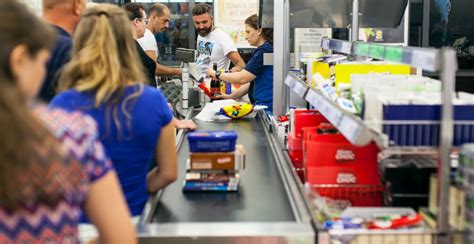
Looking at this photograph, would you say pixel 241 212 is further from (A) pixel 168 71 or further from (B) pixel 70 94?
(A) pixel 168 71

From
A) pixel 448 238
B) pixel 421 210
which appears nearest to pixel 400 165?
pixel 421 210

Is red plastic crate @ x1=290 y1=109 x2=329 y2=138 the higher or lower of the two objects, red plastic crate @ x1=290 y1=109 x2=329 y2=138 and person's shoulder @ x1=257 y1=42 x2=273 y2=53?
the lower

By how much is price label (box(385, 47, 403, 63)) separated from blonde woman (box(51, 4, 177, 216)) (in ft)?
2.81

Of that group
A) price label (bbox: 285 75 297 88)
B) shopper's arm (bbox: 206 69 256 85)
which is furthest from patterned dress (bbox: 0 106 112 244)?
shopper's arm (bbox: 206 69 256 85)

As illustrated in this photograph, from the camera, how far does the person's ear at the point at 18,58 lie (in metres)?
1.13

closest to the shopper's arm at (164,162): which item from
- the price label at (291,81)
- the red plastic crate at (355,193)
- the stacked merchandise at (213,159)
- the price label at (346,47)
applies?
the stacked merchandise at (213,159)

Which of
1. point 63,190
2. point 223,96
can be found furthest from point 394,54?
point 223,96

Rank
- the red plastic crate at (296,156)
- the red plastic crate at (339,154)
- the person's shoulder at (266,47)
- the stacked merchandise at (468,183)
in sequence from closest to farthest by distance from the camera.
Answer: the stacked merchandise at (468,183)
the red plastic crate at (339,154)
the red plastic crate at (296,156)
the person's shoulder at (266,47)

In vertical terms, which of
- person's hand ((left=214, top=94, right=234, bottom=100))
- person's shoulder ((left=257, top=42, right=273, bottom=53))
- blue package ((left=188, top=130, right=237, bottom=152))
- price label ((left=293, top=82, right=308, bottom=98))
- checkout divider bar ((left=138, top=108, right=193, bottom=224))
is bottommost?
checkout divider bar ((left=138, top=108, right=193, bottom=224))

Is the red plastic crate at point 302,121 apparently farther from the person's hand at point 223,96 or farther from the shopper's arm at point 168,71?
the shopper's arm at point 168,71

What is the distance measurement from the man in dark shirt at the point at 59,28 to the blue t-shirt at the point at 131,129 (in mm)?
594

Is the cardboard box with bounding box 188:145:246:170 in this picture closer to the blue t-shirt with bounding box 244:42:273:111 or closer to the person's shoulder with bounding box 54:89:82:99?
the person's shoulder with bounding box 54:89:82:99

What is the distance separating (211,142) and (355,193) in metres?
0.62

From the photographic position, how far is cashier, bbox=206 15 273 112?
5.07m
